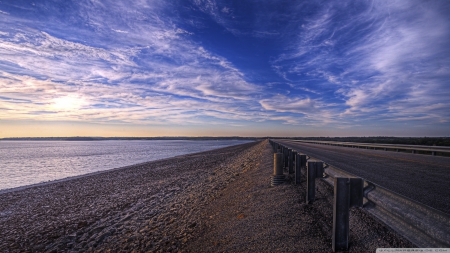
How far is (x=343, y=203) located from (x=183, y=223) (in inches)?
182

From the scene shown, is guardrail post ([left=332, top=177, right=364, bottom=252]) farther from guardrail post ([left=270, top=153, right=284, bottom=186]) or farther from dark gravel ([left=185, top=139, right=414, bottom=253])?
guardrail post ([left=270, top=153, right=284, bottom=186])

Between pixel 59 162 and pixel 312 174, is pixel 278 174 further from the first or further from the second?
pixel 59 162

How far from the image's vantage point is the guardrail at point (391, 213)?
2.30m

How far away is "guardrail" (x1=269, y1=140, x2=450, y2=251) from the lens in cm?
230

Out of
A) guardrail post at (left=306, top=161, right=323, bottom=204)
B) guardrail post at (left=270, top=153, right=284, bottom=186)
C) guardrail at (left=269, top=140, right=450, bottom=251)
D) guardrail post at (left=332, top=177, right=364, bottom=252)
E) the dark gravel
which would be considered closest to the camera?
guardrail at (left=269, top=140, right=450, bottom=251)

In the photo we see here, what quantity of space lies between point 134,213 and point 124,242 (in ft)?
8.74

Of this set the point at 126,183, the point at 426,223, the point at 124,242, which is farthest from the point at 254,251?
the point at 126,183

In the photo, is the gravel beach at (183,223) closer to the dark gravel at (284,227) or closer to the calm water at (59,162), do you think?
the dark gravel at (284,227)

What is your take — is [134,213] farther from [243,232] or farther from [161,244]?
[243,232]

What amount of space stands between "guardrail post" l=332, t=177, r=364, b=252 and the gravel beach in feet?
0.65

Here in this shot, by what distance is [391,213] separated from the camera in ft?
9.55

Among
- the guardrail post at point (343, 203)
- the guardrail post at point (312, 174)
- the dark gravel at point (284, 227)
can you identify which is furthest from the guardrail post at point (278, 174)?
the guardrail post at point (343, 203)

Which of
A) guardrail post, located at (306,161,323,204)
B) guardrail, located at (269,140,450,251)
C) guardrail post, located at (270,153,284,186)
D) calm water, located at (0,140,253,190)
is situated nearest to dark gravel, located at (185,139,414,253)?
guardrail post, located at (306,161,323,204)

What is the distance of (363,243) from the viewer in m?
3.24
